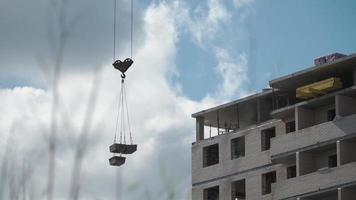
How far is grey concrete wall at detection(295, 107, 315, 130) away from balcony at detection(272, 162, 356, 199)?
157 inches

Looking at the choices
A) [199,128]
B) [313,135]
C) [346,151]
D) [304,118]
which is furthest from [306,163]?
[199,128]

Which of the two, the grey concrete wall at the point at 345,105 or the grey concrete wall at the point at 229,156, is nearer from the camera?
the grey concrete wall at the point at 345,105

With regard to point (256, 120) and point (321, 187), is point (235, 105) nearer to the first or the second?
point (256, 120)

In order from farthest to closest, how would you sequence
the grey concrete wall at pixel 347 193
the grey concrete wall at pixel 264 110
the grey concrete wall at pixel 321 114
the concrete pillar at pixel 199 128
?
1. the concrete pillar at pixel 199 128
2. the grey concrete wall at pixel 264 110
3. the grey concrete wall at pixel 321 114
4. the grey concrete wall at pixel 347 193

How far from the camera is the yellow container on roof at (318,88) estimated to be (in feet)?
326

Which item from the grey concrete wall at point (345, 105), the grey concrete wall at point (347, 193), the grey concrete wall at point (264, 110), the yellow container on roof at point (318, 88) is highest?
the grey concrete wall at point (264, 110)

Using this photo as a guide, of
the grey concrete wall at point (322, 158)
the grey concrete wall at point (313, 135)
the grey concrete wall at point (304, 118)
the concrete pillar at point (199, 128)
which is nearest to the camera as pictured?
the grey concrete wall at point (313, 135)

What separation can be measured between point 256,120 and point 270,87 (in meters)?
4.51

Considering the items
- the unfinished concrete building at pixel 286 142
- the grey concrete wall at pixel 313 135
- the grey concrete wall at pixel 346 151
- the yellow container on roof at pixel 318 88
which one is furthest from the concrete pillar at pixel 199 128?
the grey concrete wall at pixel 346 151

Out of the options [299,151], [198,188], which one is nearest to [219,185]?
[198,188]

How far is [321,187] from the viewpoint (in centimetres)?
9906

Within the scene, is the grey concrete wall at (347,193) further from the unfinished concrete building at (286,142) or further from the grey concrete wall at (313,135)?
the grey concrete wall at (313,135)

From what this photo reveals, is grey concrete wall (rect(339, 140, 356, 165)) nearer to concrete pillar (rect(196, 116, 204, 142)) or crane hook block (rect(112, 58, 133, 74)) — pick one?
concrete pillar (rect(196, 116, 204, 142))

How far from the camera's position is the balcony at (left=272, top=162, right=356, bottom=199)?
320 feet
